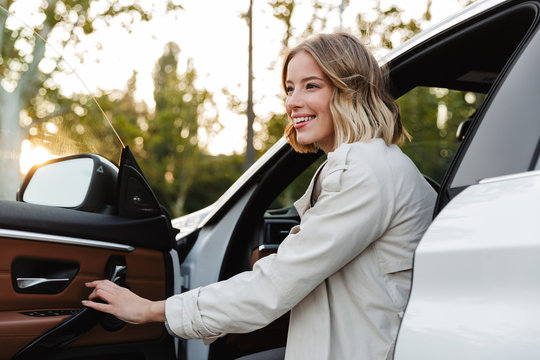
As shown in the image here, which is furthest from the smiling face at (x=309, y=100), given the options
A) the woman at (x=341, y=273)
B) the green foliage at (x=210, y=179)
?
the green foliage at (x=210, y=179)

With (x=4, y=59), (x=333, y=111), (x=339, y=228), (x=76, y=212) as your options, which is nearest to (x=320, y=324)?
(x=339, y=228)

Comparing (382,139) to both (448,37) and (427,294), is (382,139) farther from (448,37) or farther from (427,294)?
(427,294)

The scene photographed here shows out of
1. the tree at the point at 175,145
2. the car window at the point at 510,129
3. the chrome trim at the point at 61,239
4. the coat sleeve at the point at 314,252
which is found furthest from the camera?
the tree at the point at 175,145

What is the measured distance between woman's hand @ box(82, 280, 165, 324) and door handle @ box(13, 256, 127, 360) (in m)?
0.05

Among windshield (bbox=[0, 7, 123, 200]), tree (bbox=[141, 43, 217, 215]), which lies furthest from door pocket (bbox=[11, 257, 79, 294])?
tree (bbox=[141, 43, 217, 215])

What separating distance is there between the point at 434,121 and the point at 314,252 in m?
6.35

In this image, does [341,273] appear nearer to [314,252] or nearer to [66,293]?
[314,252]

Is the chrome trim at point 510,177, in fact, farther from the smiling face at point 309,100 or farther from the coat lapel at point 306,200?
the smiling face at point 309,100

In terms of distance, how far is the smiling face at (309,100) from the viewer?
5.90ft

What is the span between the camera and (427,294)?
1267mm

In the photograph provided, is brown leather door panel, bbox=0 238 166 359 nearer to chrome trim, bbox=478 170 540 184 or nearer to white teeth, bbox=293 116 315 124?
white teeth, bbox=293 116 315 124

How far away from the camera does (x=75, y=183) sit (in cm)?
186

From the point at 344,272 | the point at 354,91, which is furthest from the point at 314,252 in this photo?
the point at 354,91

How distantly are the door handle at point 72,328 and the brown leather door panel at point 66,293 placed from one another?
0.06ft
